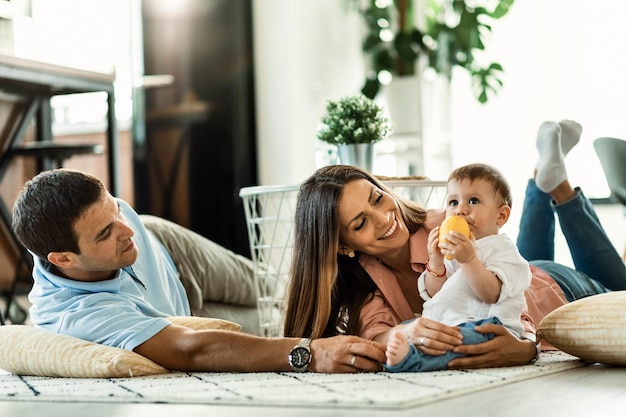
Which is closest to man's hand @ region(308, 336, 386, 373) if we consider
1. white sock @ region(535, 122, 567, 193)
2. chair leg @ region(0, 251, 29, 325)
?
white sock @ region(535, 122, 567, 193)

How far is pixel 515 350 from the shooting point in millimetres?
1897

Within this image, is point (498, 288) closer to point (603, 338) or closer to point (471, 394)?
point (603, 338)

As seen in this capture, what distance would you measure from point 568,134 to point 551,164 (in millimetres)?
184

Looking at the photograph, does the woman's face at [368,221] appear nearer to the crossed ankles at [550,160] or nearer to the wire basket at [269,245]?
the wire basket at [269,245]

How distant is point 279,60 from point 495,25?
1.45 m

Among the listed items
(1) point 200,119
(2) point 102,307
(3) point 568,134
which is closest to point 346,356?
(2) point 102,307

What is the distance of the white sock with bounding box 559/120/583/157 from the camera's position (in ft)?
8.95

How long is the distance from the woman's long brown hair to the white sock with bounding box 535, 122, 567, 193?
57 centimetres

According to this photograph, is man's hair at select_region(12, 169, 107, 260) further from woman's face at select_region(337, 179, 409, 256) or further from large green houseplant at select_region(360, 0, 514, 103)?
large green houseplant at select_region(360, 0, 514, 103)

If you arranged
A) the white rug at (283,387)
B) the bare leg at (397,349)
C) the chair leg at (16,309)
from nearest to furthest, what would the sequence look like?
the white rug at (283,387)
the bare leg at (397,349)
the chair leg at (16,309)

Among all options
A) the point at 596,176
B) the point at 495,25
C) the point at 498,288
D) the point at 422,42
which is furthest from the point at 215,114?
the point at 498,288

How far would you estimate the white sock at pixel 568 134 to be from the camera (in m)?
2.73

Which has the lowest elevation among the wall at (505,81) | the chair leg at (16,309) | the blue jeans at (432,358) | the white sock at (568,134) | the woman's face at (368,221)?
the chair leg at (16,309)

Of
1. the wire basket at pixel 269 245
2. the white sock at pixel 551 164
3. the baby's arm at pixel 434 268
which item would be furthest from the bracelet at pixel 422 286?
the white sock at pixel 551 164
